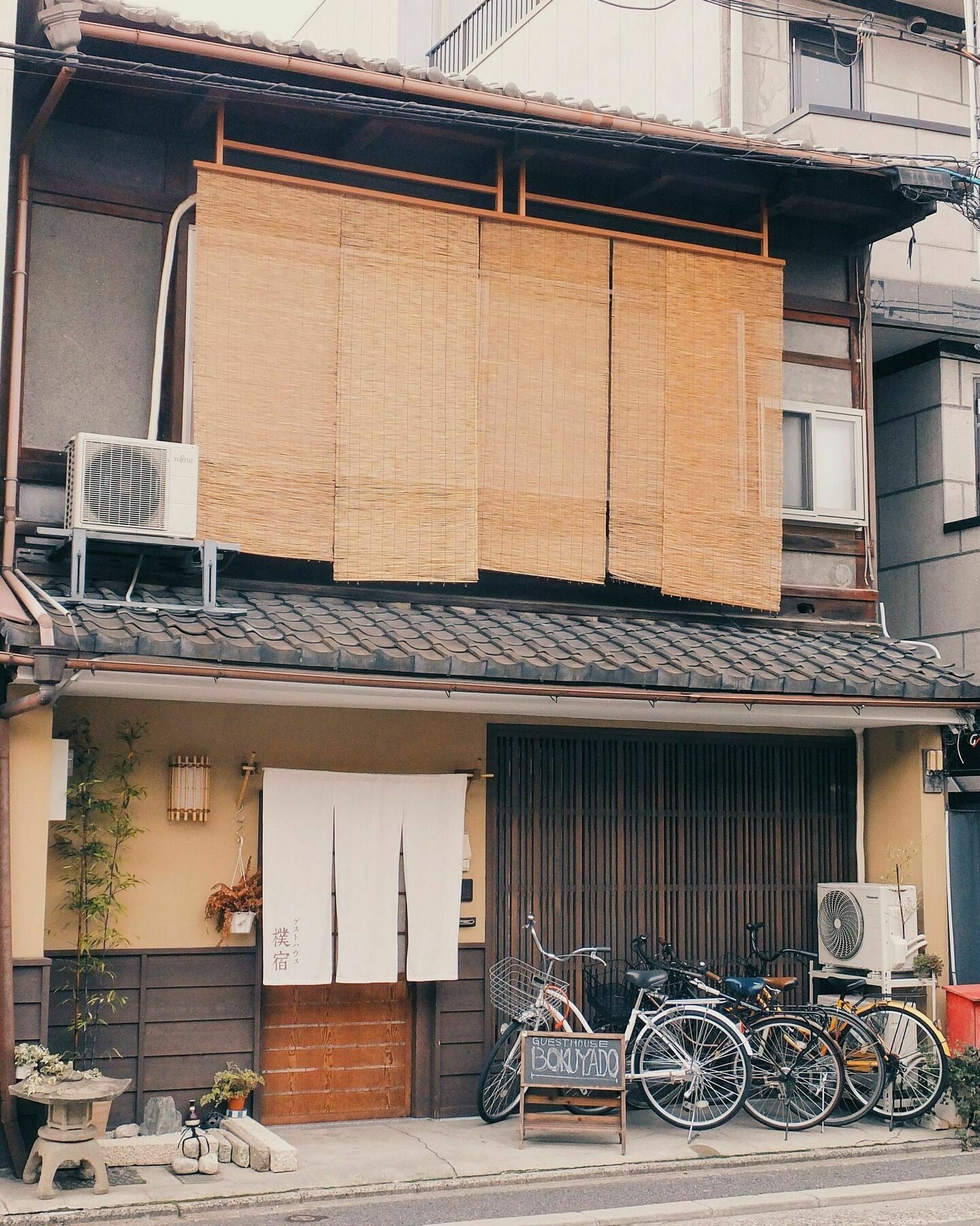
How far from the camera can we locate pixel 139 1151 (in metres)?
9.30

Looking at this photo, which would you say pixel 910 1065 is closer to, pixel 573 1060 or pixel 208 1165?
pixel 573 1060

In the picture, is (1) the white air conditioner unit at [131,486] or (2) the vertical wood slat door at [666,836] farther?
(2) the vertical wood slat door at [666,836]

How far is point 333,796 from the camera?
35.7 ft

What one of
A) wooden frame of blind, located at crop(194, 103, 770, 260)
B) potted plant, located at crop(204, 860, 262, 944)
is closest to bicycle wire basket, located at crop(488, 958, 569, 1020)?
potted plant, located at crop(204, 860, 262, 944)

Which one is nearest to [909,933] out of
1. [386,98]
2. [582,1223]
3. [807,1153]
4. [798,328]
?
[807,1153]

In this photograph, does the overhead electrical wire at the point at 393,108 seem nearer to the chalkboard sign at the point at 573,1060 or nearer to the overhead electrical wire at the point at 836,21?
the overhead electrical wire at the point at 836,21

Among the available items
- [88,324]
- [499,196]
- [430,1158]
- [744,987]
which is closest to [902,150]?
[499,196]

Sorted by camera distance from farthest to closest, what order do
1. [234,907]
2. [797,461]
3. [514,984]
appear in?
[797,461]
[514,984]
[234,907]

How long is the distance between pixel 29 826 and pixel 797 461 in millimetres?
7702

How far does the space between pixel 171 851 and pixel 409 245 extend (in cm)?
512

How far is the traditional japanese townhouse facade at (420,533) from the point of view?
33.5ft

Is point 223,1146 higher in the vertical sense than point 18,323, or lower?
lower

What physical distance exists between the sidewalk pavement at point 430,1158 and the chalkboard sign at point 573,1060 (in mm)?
459

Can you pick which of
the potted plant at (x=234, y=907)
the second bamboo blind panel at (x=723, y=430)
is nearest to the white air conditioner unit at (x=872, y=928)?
the second bamboo blind panel at (x=723, y=430)
